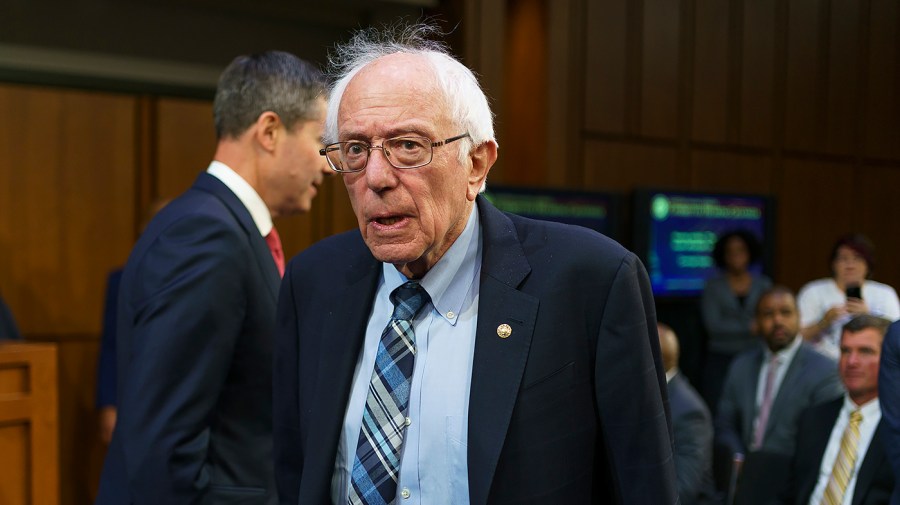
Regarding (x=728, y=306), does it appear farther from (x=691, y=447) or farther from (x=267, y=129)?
(x=267, y=129)

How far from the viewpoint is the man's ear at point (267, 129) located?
79.7 inches

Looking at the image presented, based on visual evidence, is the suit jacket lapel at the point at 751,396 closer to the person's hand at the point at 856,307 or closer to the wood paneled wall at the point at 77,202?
the person's hand at the point at 856,307

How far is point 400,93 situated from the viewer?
4.53 feet

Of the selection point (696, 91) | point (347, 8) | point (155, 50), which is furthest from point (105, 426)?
point (696, 91)

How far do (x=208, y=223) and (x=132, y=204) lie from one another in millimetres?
3452

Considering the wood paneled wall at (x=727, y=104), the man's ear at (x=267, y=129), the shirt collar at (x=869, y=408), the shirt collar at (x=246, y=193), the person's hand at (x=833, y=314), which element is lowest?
the shirt collar at (x=869, y=408)

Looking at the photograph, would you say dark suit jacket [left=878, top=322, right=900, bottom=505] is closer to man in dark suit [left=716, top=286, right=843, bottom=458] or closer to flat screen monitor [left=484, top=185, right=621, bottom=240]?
man in dark suit [left=716, top=286, right=843, bottom=458]

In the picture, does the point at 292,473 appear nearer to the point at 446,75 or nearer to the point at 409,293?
the point at 409,293

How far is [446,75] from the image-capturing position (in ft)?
4.60

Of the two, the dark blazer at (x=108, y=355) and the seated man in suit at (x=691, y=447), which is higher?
the dark blazer at (x=108, y=355)

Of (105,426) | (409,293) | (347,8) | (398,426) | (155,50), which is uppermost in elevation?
(347,8)

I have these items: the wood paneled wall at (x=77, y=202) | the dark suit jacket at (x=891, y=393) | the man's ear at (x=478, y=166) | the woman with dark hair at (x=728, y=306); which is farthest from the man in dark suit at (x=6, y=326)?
the woman with dark hair at (x=728, y=306)

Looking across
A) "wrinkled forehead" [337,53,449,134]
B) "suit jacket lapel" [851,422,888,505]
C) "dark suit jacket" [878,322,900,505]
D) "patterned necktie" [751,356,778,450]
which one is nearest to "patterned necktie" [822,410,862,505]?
"suit jacket lapel" [851,422,888,505]

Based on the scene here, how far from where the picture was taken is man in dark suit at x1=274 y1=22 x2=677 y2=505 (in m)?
1.35
